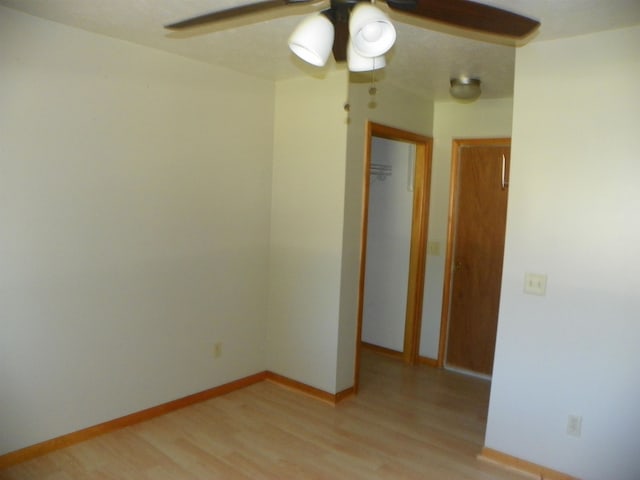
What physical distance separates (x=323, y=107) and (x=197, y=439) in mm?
2360

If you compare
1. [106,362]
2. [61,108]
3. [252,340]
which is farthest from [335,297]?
[61,108]

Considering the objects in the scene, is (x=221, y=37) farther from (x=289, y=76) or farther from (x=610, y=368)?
(x=610, y=368)

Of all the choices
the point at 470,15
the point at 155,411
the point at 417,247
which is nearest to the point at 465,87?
the point at 417,247

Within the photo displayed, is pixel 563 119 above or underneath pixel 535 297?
above

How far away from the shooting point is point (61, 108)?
263cm

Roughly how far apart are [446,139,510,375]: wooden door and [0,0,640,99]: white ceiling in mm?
729

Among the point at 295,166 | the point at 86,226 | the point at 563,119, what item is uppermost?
the point at 563,119

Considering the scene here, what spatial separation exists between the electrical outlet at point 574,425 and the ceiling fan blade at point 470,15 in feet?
6.50

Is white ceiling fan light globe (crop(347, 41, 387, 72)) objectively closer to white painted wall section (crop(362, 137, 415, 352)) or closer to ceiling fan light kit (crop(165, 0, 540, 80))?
ceiling fan light kit (crop(165, 0, 540, 80))

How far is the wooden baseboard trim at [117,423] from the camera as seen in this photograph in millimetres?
2607

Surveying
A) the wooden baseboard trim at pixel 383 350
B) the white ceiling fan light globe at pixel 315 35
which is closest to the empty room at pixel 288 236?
the white ceiling fan light globe at pixel 315 35

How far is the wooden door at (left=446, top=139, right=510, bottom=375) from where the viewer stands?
4059mm

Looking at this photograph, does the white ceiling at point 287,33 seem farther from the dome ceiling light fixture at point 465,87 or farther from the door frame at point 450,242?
the door frame at point 450,242

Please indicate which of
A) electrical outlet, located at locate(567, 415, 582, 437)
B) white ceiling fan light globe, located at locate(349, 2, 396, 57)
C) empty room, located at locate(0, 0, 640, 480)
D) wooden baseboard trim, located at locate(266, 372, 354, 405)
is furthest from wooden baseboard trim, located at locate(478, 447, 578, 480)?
white ceiling fan light globe, located at locate(349, 2, 396, 57)
